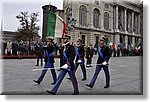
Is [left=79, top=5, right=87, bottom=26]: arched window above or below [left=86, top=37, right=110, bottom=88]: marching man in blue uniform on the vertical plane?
above

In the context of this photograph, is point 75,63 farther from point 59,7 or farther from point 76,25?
point 59,7

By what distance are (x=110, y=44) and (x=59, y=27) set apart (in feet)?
2.22

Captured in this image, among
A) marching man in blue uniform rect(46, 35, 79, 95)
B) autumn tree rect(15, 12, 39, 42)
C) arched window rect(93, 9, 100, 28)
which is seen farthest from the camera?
arched window rect(93, 9, 100, 28)

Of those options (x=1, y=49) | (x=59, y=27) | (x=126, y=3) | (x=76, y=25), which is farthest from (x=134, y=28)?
(x=1, y=49)

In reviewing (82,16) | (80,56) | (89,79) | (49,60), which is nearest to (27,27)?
(49,60)

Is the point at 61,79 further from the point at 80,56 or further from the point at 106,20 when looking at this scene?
the point at 106,20

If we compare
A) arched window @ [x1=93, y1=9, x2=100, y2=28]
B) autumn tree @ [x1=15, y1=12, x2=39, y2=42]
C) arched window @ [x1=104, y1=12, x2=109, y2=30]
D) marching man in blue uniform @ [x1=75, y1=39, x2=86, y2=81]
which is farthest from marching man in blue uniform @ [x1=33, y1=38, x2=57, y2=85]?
arched window @ [x1=104, y1=12, x2=109, y2=30]

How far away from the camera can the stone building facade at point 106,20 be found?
3077mm

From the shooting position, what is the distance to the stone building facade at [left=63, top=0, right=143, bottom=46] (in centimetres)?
308

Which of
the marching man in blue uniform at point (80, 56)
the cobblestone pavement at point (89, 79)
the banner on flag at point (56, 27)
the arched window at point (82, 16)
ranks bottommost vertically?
the cobblestone pavement at point (89, 79)

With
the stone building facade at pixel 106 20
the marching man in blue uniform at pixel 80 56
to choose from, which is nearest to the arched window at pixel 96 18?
the stone building facade at pixel 106 20

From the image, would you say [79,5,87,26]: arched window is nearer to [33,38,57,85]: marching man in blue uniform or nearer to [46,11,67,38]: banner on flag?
[46,11,67,38]: banner on flag

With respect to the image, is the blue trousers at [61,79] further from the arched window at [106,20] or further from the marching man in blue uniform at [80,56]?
the arched window at [106,20]

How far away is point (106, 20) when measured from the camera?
3217mm
